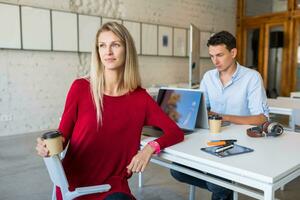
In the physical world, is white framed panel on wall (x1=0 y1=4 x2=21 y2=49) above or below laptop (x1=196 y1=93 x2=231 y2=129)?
above

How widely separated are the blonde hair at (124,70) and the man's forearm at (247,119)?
70 cm

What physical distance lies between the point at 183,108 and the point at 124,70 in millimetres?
460

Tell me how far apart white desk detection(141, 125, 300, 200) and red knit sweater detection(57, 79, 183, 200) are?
123mm

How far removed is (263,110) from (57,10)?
4.00 metres

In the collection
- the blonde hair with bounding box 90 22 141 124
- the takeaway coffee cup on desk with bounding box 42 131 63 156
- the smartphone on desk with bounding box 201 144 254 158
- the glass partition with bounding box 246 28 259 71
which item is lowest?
the smartphone on desk with bounding box 201 144 254 158

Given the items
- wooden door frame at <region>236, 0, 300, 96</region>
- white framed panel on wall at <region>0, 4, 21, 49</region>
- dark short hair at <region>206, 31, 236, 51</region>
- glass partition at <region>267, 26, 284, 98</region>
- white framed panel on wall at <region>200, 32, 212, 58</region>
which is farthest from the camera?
white framed panel on wall at <region>200, 32, 212, 58</region>

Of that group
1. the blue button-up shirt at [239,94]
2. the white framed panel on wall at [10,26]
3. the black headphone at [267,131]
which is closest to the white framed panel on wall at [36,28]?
the white framed panel on wall at [10,26]

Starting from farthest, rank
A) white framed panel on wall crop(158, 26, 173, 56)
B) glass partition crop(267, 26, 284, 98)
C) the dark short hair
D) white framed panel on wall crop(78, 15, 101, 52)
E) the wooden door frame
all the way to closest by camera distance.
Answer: glass partition crop(267, 26, 284, 98)
the wooden door frame
white framed panel on wall crop(158, 26, 173, 56)
white framed panel on wall crop(78, 15, 101, 52)
the dark short hair

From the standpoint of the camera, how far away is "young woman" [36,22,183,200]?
4.19 feet

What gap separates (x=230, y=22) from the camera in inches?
311

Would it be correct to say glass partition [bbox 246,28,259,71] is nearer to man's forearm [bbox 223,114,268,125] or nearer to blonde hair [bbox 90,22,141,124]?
man's forearm [bbox 223,114,268,125]

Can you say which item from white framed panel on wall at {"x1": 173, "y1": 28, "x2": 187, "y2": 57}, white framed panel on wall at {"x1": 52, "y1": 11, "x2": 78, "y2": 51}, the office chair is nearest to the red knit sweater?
the office chair

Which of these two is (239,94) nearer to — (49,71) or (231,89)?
(231,89)

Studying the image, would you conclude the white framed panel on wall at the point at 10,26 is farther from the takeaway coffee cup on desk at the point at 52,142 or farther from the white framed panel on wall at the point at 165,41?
the takeaway coffee cup on desk at the point at 52,142
